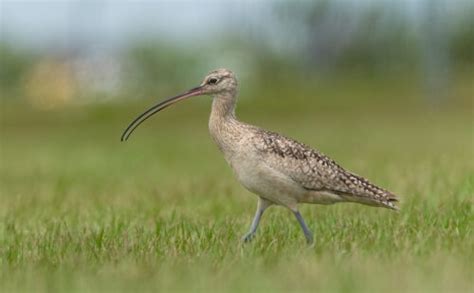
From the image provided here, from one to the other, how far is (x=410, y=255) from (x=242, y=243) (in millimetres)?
1472

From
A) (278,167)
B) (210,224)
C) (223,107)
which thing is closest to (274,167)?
(278,167)

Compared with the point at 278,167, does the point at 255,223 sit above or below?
below

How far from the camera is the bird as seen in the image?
24.6 ft

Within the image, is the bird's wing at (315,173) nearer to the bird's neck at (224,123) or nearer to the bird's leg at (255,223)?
the bird's neck at (224,123)

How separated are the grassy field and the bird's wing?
29 cm

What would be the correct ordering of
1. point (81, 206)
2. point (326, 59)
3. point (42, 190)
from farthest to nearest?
1. point (326, 59)
2. point (42, 190)
3. point (81, 206)

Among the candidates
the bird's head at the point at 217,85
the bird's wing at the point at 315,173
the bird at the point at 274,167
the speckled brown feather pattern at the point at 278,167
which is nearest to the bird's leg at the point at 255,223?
the bird at the point at 274,167

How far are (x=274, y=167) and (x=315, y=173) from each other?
41 centimetres

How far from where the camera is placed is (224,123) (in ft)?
25.6

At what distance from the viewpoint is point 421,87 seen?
136ft

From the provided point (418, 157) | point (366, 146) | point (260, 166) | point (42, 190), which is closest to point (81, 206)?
point (42, 190)

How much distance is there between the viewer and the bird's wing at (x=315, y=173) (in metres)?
7.61

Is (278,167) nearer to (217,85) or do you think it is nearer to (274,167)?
(274,167)

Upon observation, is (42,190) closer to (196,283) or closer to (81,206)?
(81,206)
